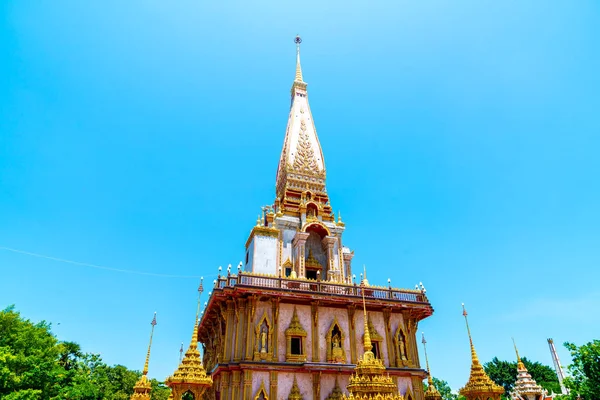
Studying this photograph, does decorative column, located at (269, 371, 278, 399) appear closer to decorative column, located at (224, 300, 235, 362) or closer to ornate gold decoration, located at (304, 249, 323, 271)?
decorative column, located at (224, 300, 235, 362)

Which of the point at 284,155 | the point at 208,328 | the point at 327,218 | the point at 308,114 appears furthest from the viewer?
the point at 308,114

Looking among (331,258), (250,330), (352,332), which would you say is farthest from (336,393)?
(331,258)

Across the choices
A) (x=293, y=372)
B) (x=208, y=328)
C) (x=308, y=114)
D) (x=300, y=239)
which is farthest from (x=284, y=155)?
(x=293, y=372)

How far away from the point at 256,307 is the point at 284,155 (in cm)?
1560

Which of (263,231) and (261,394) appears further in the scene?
(263,231)

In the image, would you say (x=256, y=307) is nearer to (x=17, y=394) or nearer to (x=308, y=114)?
(x=17, y=394)

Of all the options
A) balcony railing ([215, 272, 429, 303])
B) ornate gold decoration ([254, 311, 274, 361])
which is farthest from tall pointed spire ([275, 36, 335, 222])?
ornate gold decoration ([254, 311, 274, 361])

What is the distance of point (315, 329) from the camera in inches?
911

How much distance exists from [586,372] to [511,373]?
121ft

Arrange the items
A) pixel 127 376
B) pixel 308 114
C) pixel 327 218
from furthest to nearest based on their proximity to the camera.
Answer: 1. pixel 127 376
2. pixel 308 114
3. pixel 327 218

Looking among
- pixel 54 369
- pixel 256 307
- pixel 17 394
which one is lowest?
pixel 17 394

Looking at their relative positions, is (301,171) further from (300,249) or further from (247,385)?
(247,385)

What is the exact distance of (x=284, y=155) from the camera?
114 ft

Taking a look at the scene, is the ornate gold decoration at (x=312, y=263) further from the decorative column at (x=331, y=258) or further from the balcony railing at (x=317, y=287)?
the balcony railing at (x=317, y=287)
